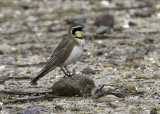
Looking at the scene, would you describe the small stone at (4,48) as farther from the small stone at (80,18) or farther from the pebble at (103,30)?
the small stone at (80,18)

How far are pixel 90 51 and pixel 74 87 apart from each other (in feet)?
13.2

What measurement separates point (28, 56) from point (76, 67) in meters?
1.89

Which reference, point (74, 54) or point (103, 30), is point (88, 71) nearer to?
point (74, 54)

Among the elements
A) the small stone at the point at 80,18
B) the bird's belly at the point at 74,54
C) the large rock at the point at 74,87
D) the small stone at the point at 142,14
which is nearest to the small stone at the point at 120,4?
the small stone at the point at 142,14

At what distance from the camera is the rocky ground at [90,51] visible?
6.30 metres

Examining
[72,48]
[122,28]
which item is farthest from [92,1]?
[72,48]

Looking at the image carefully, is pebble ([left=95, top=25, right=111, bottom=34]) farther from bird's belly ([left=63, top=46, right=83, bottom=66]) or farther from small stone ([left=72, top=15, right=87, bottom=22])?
bird's belly ([left=63, top=46, right=83, bottom=66])

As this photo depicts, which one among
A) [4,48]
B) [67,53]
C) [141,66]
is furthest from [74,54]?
[4,48]

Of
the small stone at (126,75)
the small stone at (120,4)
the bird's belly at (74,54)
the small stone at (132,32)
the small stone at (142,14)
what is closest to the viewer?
the bird's belly at (74,54)

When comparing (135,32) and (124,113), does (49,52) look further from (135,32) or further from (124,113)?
(124,113)

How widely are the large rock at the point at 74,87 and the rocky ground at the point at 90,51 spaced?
0.11m

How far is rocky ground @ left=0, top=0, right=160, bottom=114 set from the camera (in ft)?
20.7

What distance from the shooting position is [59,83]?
681cm

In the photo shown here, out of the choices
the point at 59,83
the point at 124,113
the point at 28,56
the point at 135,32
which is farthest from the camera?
the point at 135,32
